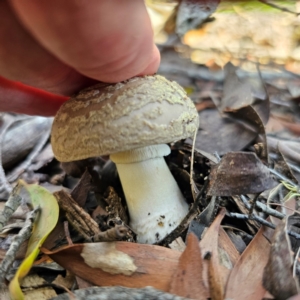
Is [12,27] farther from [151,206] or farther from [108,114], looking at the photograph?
[151,206]

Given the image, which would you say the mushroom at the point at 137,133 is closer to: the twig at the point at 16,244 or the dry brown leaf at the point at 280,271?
the twig at the point at 16,244

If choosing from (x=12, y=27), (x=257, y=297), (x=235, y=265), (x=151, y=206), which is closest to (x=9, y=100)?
(x=12, y=27)

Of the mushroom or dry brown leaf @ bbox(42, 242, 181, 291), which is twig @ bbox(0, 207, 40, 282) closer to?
dry brown leaf @ bbox(42, 242, 181, 291)

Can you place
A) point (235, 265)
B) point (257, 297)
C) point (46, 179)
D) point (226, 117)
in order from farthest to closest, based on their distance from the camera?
point (226, 117) < point (46, 179) < point (235, 265) < point (257, 297)

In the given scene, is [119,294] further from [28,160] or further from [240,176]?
[28,160]

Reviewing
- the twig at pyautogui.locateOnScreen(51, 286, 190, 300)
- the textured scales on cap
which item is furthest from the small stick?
the twig at pyautogui.locateOnScreen(51, 286, 190, 300)
